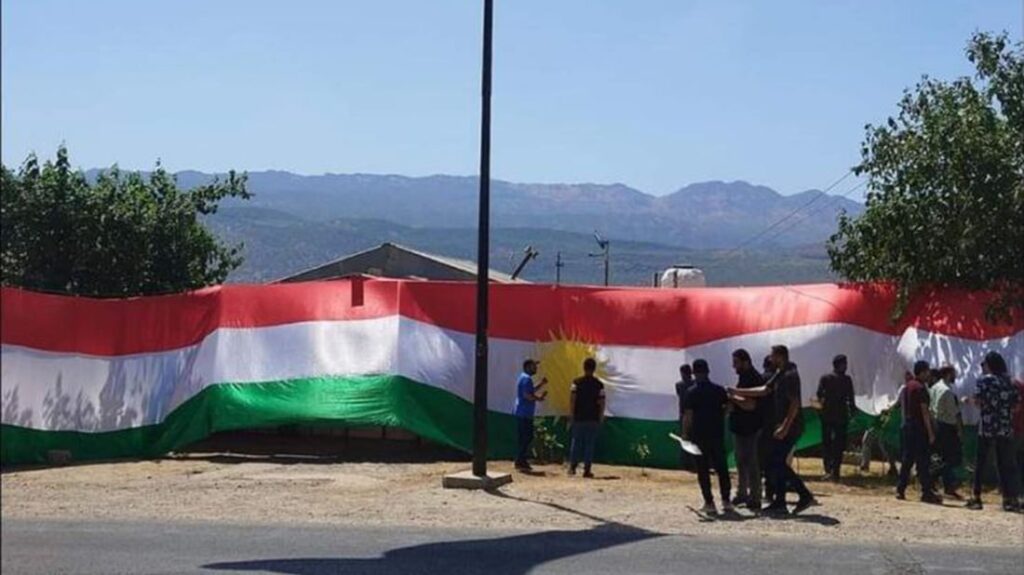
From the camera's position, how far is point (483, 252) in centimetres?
1548

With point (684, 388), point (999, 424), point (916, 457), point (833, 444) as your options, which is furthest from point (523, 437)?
point (999, 424)

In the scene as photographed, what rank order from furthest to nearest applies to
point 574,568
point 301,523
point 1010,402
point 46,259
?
point 46,259 < point 1010,402 < point 301,523 < point 574,568

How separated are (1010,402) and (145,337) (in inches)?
475

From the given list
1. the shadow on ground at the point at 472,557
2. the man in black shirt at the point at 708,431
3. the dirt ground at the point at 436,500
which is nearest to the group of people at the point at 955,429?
the dirt ground at the point at 436,500

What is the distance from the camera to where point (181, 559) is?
10242 millimetres

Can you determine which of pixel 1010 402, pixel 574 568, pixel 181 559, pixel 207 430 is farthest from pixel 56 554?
pixel 1010 402

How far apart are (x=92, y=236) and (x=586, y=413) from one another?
33.9ft

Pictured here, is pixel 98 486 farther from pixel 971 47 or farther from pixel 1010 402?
pixel 971 47

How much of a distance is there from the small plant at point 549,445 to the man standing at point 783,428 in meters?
5.02

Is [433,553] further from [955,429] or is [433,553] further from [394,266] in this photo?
[394,266]

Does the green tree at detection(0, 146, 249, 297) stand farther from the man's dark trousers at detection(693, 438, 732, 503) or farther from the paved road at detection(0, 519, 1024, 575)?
the man's dark trousers at detection(693, 438, 732, 503)

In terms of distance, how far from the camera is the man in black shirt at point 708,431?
13531mm

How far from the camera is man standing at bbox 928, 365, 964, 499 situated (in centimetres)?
1486

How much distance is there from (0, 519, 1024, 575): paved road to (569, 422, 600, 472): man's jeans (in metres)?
4.76
